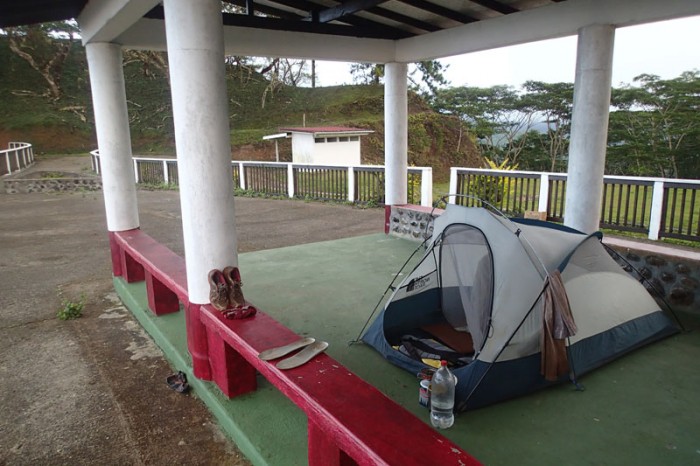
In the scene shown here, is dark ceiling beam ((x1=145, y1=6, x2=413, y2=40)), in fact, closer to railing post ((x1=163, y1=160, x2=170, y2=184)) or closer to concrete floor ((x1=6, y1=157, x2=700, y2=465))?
concrete floor ((x1=6, y1=157, x2=700, y2=465))

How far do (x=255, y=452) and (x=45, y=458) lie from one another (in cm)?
143

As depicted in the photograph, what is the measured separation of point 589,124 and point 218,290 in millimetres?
4184

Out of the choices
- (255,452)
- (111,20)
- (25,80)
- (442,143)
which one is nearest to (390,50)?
(111,20)

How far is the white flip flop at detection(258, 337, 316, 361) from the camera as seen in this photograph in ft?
9.31

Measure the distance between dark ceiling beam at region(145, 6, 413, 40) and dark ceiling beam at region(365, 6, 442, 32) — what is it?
0.56 m

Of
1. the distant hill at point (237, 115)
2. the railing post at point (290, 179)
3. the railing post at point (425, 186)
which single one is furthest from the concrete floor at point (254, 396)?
the distant hill at point (237, 115)

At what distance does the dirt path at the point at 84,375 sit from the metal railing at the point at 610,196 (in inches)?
135

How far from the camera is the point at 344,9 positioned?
5918 mm

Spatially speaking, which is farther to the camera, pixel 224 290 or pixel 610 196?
pixel 610 196

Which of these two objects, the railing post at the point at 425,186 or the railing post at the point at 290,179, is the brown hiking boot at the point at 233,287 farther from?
the railing post at the point at 290,179

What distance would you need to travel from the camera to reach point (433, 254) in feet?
14.3

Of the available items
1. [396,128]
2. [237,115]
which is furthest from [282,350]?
[237,115]

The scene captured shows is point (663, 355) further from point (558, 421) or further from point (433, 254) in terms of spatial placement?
point (433, 254)

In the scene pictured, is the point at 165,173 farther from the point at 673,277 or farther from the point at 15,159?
the point at 673,277
